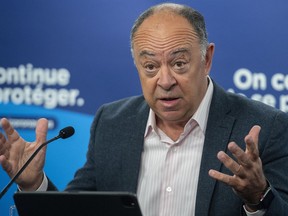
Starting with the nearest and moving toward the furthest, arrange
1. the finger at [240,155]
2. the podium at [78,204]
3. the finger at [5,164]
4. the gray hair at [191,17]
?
the podium at [78,204]
the finger at [240,155]
the finger at [5,164]
the gray hair at [191,17]

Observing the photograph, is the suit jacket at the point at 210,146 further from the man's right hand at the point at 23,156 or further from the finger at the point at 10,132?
the finger at the point at 10,132

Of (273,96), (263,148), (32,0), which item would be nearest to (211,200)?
(263,148)

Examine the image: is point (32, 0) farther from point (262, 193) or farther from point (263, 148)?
point (262, 193)

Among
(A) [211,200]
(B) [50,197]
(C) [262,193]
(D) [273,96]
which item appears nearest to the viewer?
(B) [50,197]

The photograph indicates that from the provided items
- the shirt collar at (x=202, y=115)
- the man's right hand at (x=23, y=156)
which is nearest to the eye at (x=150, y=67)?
the shirt collar at (x=202, y=115)

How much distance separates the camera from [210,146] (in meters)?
2.79

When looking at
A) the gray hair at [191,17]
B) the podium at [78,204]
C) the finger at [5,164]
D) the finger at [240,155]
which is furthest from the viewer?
the gray hair at [191,17]

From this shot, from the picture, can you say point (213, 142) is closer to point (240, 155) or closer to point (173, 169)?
point (173, 169)

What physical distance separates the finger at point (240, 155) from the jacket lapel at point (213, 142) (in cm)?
41

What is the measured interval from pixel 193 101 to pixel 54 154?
5.24ft

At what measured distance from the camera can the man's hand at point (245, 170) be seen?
7.56 feet

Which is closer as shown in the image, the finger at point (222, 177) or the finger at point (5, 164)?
the finger at point (222, 177)

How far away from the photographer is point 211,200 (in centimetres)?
270

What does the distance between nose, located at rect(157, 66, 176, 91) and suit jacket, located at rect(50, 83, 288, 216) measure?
248 millimetres
